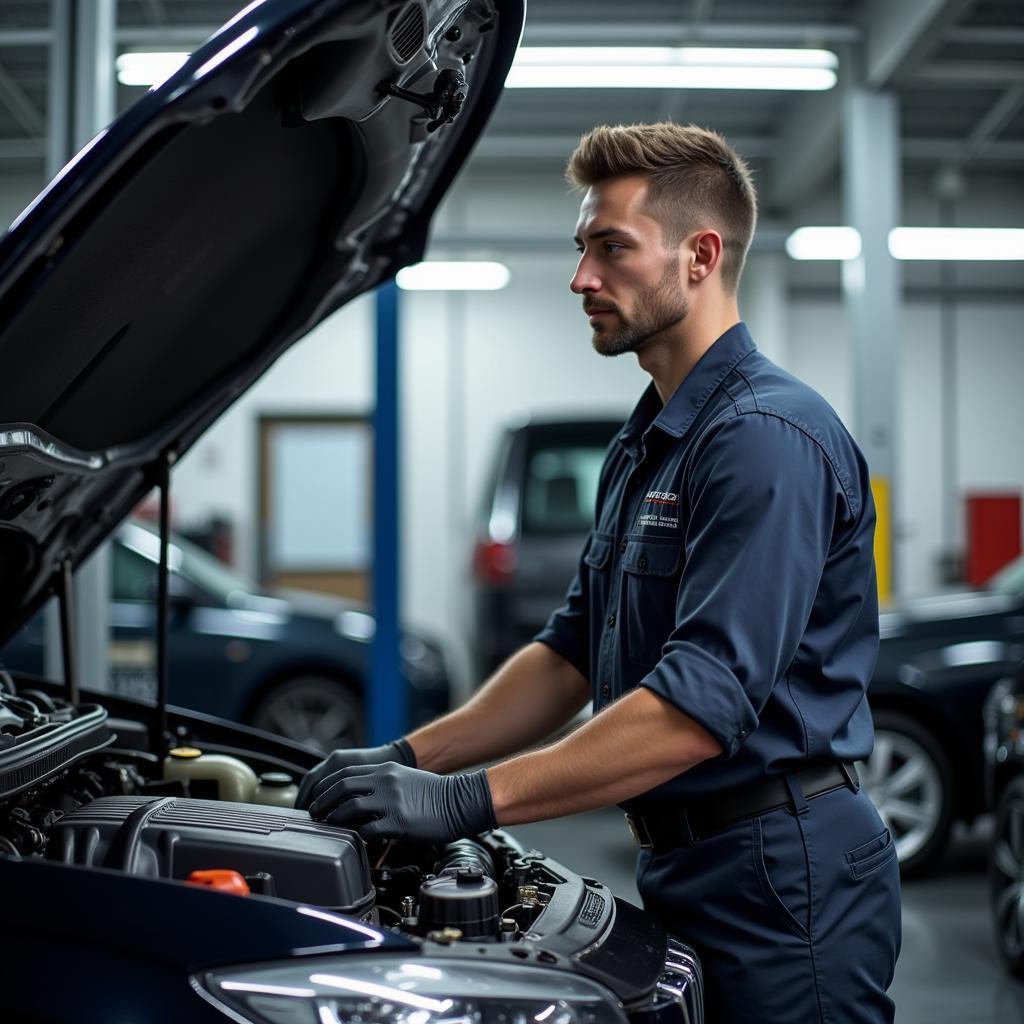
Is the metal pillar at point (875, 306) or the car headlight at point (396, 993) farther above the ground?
the metal pillar at point (875, 306)

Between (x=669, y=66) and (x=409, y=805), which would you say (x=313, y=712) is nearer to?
(x=669, y=66)

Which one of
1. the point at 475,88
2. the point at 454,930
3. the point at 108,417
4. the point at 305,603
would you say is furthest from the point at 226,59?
the point at 305,603

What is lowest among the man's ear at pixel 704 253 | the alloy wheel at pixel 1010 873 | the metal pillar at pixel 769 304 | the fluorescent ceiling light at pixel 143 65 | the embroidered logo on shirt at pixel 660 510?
the alloy wheel at pixel 1010 873

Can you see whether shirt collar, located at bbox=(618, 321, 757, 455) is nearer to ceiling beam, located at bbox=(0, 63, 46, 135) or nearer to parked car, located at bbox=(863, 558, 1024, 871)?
parked car, located at bbox=(863, 558, 1024, 871)

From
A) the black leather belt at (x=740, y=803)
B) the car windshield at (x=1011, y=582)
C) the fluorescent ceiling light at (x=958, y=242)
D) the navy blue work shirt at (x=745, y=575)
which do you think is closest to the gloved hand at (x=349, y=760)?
the navy blue work shirt at (x=745, y=575)

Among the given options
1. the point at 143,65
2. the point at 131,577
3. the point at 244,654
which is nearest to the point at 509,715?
the point at 244,654

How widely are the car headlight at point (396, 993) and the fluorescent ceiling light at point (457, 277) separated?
373 inches

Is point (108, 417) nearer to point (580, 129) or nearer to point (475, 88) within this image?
point (475, 88)

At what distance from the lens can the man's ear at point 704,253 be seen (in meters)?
1.67

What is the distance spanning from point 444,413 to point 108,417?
8.83 m

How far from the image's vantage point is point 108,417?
1.88m

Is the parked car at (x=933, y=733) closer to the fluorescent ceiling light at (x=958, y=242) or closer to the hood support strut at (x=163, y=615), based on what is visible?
the hood support strut at (x=163, y=615)

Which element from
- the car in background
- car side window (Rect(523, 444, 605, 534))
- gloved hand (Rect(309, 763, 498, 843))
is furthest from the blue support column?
gloved hand (Rect(309, 763, 498, 843))

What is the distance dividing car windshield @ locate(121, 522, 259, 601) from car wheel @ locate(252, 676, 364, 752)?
61cm
